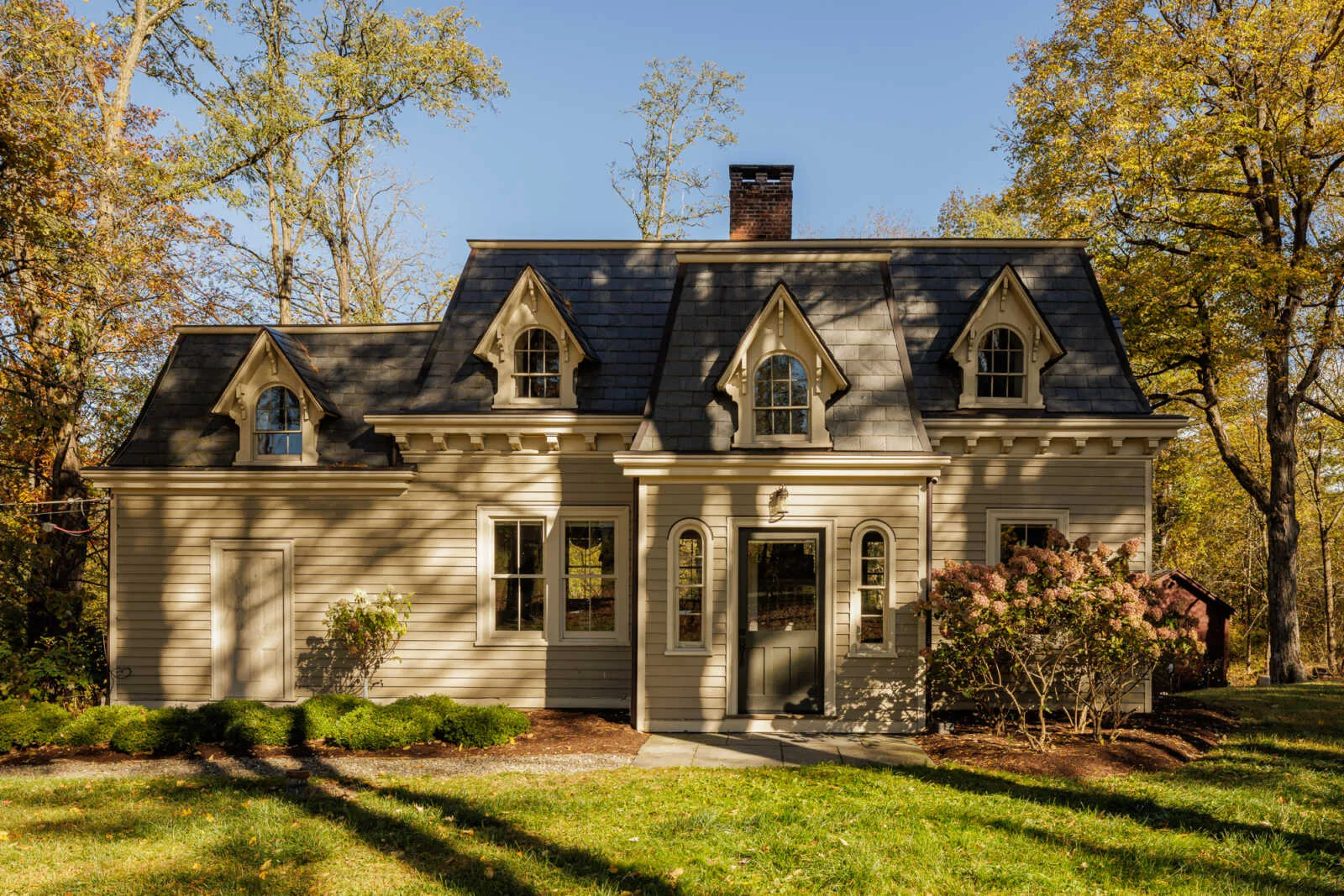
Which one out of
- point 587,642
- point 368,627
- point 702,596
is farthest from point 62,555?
point 702,596

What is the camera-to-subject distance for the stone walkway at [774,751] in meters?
9.36

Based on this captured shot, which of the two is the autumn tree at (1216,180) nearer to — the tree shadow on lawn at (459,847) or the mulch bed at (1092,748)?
the mulch bed at (1092,748)

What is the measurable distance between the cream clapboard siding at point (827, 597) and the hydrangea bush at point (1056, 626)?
0.48 meters

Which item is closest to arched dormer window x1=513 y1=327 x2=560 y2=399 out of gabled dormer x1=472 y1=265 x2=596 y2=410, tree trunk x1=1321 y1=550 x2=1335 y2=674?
gabled dormer x1=472 y1=265 x2=596 y2=410

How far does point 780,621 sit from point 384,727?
5.28 m

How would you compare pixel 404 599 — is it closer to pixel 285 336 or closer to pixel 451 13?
pixel 285 336

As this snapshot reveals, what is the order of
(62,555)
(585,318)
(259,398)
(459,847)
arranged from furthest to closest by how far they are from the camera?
(62,555), (585,318), (259,398), (459,847)

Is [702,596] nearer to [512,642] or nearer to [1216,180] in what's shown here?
[512,642]

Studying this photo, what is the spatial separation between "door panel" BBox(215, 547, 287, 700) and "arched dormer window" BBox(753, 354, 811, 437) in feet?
25.4

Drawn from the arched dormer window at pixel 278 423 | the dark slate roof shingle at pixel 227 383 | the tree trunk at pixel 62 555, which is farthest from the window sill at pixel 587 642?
the tree trunk at pixel 62 555

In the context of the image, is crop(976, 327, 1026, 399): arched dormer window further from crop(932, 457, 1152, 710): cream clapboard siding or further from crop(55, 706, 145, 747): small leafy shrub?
crop(55, 706, 145, 747): small leafy shrub

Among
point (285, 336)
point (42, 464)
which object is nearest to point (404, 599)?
point (285, 336)

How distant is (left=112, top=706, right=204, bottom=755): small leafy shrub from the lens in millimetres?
9914

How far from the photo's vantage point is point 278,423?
12.9 m
